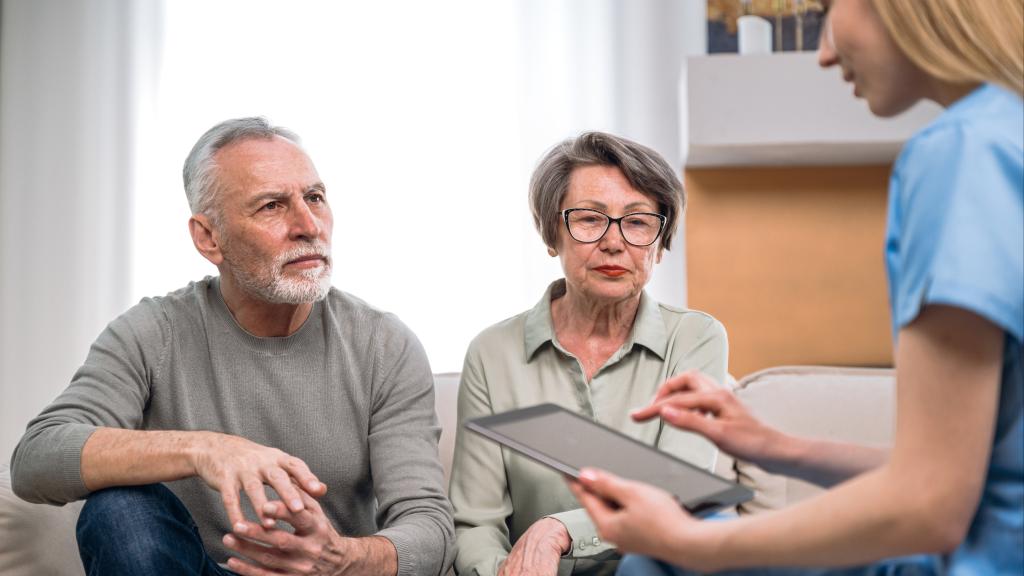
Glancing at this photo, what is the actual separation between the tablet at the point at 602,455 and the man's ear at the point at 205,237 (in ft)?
3.11

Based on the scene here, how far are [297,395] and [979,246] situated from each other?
1.26 m

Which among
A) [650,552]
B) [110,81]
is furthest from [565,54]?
[650,552]

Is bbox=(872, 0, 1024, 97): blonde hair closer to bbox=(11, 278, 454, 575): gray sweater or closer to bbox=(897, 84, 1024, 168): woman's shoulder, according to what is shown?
bbox=(897, 84, 1024, 168): woman's shoulder

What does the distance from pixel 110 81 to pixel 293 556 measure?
2636mm

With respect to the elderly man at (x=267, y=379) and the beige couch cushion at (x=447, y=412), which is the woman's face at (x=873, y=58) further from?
the beige couch cushion at (x=447, y=412)

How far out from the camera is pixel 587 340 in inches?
74.2

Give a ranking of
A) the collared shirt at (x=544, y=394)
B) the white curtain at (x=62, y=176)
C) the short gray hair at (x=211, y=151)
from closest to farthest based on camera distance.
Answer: the collared shirt at (x=544, y=394) < the short gray hair at (x=211, y=151) < the white curtain at (x=62, y=176)

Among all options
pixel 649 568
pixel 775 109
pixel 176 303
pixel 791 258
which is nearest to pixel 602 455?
pixel 649 568

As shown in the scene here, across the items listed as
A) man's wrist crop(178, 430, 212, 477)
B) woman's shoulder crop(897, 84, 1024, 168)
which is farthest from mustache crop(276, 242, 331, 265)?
woman's shoulder crop(897, 84, 1024, 168)

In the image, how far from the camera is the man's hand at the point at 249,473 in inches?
51.8

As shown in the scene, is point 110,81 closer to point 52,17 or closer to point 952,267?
point 52,17

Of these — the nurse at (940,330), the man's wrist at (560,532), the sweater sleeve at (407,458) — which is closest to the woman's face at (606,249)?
the sweater sleeve at (407,458)

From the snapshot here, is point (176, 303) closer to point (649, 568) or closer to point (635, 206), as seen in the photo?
point (635, 206)

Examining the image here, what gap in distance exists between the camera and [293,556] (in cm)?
138
